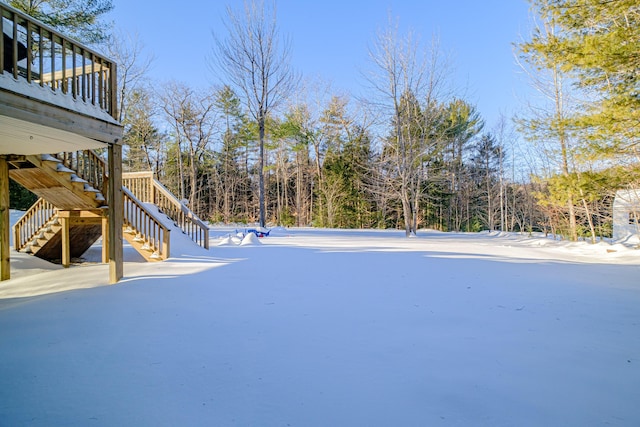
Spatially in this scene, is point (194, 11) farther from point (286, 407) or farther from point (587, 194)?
point (286, 407)

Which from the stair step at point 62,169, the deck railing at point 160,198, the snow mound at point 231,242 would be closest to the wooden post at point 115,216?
the stair step at point 62,169

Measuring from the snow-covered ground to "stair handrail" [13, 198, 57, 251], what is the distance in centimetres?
327

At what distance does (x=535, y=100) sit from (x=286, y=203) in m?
17.3

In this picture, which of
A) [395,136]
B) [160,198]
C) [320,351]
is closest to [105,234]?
[160,198]

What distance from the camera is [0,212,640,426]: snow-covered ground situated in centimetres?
179

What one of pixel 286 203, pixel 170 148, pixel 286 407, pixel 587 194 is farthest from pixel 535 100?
pixel 170 148

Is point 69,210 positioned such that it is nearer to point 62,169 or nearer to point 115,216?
A: point 62,169

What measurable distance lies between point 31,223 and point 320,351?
8.32 m

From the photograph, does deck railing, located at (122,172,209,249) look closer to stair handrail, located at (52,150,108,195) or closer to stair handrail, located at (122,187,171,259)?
stair handrail, located at (52,150,108,195)

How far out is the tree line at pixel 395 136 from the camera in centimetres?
636

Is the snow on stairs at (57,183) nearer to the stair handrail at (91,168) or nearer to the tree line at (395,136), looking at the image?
the stair handrail at (91,168)

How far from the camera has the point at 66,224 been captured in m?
6.73

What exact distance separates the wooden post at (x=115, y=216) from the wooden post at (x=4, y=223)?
2.19 metres

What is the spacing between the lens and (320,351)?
8.23ft
